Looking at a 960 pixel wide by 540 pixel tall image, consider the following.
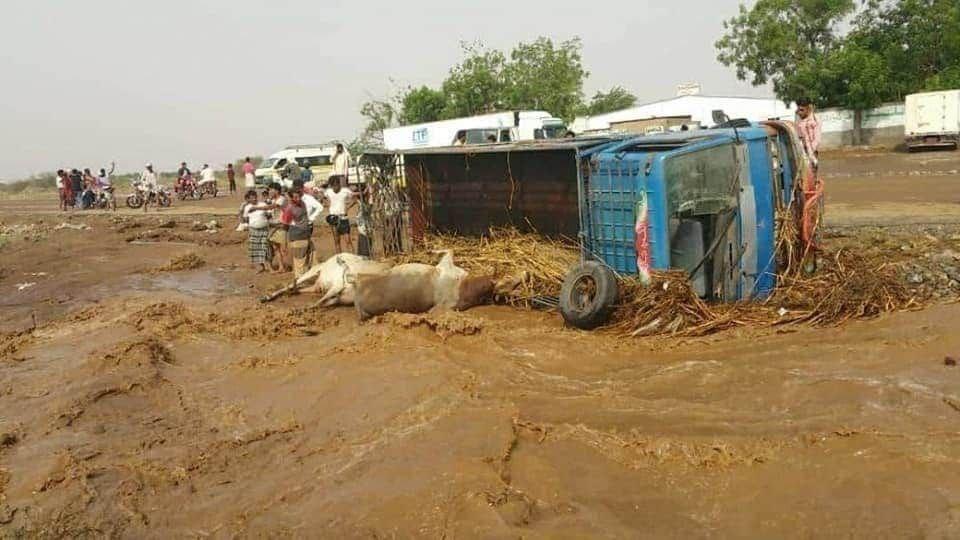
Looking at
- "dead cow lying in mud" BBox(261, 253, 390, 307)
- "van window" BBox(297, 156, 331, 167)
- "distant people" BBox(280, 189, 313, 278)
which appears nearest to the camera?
"dead cow lying in mud" BBox(261, 253, 390, 307)

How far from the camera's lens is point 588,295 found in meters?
8.06

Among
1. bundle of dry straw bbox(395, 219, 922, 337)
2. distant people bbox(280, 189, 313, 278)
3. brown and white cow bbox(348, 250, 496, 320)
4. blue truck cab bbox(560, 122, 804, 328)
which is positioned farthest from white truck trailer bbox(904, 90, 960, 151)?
brown and white cow bbox(348, 250, 496, 320)

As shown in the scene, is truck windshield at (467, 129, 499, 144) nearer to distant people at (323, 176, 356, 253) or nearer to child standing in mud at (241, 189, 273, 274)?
child standing in mud at (241, 189, 273, 274)

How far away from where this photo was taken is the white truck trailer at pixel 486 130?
26234 millimetres

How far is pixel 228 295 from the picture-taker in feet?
39.0

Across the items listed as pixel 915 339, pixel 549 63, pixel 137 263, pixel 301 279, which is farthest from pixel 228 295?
pixel 549 63

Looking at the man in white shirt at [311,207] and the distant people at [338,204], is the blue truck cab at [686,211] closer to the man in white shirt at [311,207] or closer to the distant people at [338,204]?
the man in white shirt at [311,207]

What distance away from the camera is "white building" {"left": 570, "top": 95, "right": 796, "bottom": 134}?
38656mm

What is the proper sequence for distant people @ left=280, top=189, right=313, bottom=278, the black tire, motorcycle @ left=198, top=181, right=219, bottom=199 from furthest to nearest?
motorcycle @ left=198, top=181, right=219, bottom=199, distant people @ left=280, top=189, right=313, bottom=278, the black tire

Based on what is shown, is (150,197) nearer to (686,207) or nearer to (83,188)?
(83,188)

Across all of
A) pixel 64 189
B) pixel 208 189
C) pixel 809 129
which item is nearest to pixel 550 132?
pixel 809 129

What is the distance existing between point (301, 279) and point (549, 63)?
39454 mm

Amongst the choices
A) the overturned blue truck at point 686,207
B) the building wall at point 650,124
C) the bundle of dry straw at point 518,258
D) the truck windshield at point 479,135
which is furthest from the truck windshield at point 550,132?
the overturned blue truck at point 686,207

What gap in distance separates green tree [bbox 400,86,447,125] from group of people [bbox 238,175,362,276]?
32.4m
